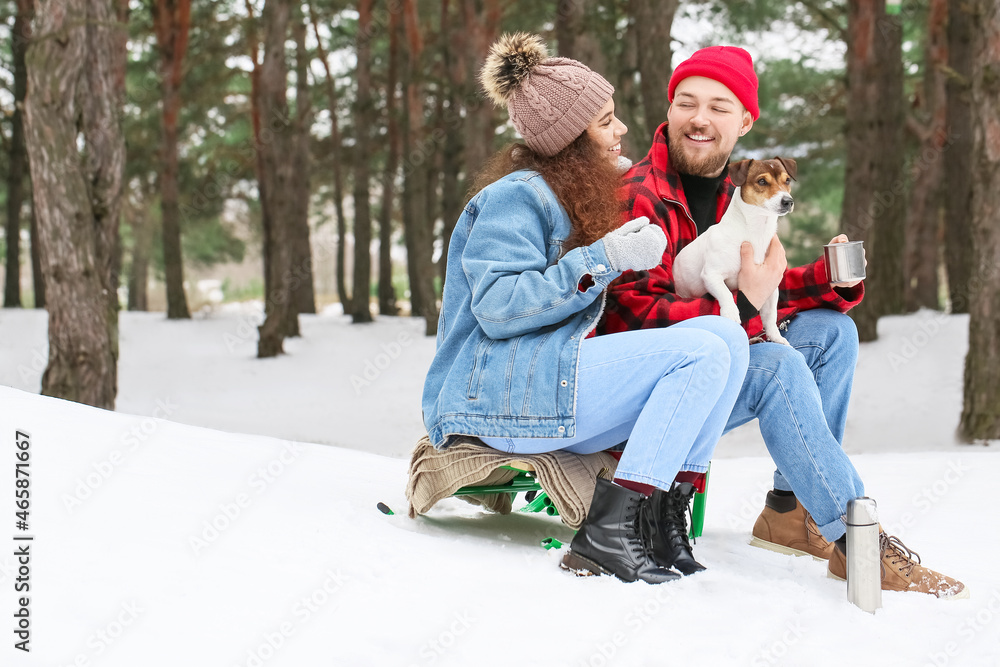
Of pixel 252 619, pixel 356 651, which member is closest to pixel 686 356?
pixel 356 651

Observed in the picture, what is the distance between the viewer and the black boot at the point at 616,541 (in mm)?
2484

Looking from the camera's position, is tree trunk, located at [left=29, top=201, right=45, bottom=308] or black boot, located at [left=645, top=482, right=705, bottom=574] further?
tree trunk, located at [left=29, top=201, right=45, bottom=308]

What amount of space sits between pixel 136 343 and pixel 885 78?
440 inches

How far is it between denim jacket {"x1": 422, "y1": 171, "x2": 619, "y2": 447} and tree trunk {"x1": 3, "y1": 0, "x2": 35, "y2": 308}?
1447 centimetres

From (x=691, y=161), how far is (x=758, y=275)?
541mm

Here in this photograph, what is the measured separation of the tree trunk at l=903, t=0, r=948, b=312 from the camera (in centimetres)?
1405

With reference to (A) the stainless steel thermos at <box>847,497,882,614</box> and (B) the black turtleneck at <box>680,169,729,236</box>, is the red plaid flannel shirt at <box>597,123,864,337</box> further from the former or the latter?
(A) the stainless steel thermos at <box>847,497,882,614</box>

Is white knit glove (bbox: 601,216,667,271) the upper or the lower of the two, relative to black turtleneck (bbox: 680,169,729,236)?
lower

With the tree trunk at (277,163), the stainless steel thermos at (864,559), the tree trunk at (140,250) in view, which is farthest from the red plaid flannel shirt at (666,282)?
the tree trunk at (140,250)

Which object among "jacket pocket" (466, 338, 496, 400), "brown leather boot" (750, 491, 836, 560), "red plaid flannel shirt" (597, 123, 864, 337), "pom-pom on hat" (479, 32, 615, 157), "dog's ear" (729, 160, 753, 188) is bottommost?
"brown leather boot" (750, 491, 836, 560)

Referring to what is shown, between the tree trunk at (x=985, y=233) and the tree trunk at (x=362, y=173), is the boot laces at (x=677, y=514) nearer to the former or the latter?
the tree trunk at (x=985, y=233)

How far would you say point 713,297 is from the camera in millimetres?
3039

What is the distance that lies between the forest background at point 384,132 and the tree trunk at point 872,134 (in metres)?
0.03

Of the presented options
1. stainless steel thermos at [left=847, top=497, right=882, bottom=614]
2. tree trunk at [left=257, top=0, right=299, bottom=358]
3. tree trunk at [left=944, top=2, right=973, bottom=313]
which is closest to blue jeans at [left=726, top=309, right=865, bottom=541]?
stainless steel thermos at [left=847, top=497, right=882, bottom=614]
